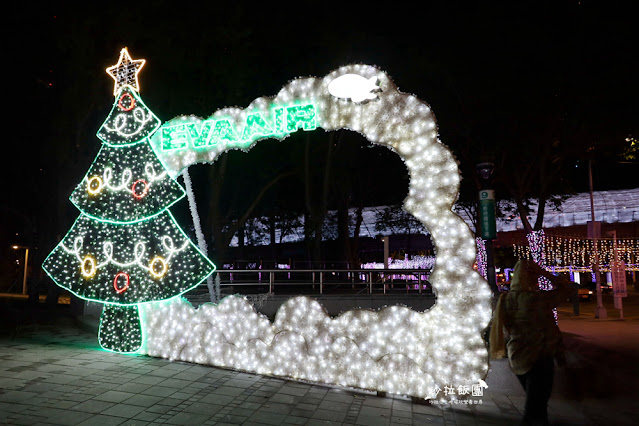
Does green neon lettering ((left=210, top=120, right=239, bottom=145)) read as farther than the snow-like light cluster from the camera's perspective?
Yes

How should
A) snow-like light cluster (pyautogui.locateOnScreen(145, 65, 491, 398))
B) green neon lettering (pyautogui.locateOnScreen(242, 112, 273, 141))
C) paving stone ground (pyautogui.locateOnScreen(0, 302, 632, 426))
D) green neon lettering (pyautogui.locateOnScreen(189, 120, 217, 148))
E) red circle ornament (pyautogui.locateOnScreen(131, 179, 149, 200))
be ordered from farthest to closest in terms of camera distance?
red circle ornament (pyautogui.locateOnScreen(131, 179, 149, 200))
green neon lettering (pyautogui.locateOnScreen(189, 120, 217, 148))
green neon lettering (pyautogui.locateOnScreen(242, 112, 273, 141))
snow-like light cluster (pyautogui.locateOnScreen(145, 65, 491, 398))
paving stone ground (pyautogui.locateOnScreen(0, 302, 632, 426))

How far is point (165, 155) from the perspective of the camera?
8008mm

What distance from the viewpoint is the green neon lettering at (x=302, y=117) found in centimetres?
677

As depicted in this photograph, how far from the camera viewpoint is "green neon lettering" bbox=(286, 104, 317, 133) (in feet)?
22.2

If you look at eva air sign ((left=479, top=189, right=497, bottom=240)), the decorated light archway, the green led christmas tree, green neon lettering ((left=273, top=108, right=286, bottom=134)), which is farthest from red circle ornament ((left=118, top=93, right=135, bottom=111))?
eva air sign ((left=479, top=189, right=497, bottom=240))

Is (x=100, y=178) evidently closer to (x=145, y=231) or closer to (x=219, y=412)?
(x=145, y=231)

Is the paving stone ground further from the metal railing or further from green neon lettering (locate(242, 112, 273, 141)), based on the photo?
green neon lettering (locate(242, 112, 273, 141))

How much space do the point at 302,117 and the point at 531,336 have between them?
4.45 m

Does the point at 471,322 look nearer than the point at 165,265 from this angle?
Yes

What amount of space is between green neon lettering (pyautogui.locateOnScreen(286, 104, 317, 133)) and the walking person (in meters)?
3.79

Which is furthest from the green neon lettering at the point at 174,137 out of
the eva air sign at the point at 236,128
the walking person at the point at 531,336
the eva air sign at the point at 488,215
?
the eva air sign at the point at 488,215

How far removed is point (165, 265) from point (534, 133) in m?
13.4

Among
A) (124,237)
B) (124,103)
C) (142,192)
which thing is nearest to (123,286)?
(124,237)

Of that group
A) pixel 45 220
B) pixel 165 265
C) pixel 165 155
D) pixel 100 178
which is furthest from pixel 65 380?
pixel 45 220
